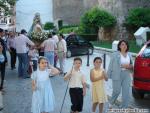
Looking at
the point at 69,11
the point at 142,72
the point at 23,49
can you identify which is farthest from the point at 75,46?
the point at 69,11

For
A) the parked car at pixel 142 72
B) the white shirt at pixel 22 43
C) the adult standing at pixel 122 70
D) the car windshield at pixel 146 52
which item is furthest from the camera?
the white shirt at pixel 22 43

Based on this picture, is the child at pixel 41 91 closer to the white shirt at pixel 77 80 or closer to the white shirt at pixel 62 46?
the white shirt at pixel 77 80

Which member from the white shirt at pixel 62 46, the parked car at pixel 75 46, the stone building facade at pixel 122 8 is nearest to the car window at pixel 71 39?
the parked car at pixel 75 46

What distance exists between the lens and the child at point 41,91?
899 cm

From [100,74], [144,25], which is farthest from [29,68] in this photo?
[144,25]

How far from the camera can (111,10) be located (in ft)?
125

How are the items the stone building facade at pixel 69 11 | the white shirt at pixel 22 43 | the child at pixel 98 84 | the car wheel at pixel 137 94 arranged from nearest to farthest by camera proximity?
the child at pixel 98 84 → the car wheel at pixel 137 94 → the white shirt at pixel 22 43 → the stone building facade at pixel 69 11

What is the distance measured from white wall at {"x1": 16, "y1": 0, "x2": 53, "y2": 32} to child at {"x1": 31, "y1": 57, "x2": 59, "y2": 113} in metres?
52.0

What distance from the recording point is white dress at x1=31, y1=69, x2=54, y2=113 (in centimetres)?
899

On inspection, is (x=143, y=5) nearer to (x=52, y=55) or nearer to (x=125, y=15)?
(x=125, y=15)

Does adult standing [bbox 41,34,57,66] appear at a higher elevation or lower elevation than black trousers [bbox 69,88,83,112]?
higher

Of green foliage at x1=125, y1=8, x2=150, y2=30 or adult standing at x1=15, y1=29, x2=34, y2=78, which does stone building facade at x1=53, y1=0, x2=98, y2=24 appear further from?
adult standing at x1=15, y1=29, x2=34, y2=78

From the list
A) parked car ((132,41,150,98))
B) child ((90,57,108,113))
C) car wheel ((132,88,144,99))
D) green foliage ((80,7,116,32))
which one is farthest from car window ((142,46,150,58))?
green foliage ((80,7,116,32))

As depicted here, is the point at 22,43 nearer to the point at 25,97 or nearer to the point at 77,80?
the point at 25,97
